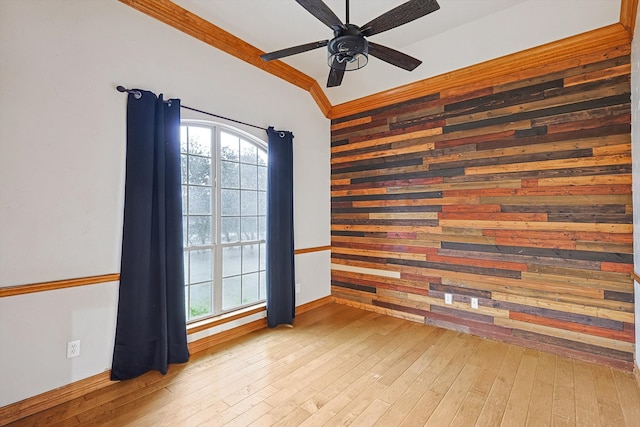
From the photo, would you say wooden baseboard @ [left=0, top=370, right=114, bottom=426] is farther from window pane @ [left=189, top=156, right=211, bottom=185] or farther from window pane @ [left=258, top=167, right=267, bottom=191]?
window pane @ [left=258, top=167, right=267, bottom=191]

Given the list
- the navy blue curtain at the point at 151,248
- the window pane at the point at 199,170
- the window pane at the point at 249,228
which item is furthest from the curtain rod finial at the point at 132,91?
the window pane at the point at 249,228

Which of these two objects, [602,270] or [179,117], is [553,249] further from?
[179,117]

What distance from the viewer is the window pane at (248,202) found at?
3553 mm

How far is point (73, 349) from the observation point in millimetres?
2273

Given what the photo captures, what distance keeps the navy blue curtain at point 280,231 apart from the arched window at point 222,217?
0.19 meters

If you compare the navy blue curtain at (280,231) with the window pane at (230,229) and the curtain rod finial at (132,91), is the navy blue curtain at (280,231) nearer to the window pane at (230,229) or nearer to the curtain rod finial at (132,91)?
the window pane at (230,229)

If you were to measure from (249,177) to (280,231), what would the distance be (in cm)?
75

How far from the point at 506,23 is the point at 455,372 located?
10.7ft

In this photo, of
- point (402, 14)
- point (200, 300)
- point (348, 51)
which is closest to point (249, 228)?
point (200, 300)

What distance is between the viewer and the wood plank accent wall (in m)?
2.69

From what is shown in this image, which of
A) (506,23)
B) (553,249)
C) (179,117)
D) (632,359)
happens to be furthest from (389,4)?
(632,359)

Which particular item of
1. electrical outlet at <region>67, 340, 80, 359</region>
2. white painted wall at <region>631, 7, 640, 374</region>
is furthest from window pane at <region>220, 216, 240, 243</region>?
white painted wall at <region>631, 7, 640, 374</region>

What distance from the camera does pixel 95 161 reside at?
2385 mm

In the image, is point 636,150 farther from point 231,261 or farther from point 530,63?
point 231,261
